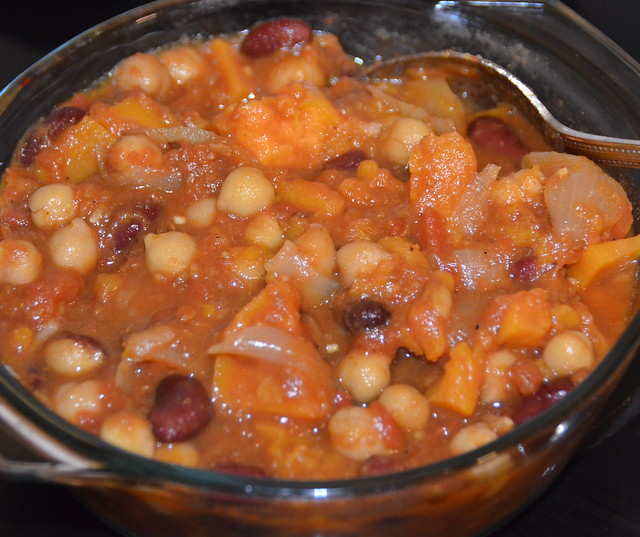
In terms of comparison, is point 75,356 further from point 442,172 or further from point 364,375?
point 442,172

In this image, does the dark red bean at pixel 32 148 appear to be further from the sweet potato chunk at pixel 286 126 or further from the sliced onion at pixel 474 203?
the sliced onion at pixel 474 203

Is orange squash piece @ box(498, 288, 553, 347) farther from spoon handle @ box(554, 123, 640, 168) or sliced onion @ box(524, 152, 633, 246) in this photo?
spoon handle @ box(554, 123, 640, 168)

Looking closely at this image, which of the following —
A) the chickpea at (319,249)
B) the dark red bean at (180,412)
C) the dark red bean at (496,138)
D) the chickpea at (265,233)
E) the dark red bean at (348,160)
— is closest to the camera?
the dark red bean at (180,412)

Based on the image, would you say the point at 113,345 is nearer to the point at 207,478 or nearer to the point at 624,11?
the point at 207,478

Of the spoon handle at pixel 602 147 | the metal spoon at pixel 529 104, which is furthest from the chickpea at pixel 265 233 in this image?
the spoon handle at pixel 602 147

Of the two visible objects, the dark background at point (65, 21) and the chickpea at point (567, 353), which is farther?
the dark background at point (65, 21)

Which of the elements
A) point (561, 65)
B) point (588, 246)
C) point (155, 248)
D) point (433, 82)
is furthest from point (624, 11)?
point (155, 248)
